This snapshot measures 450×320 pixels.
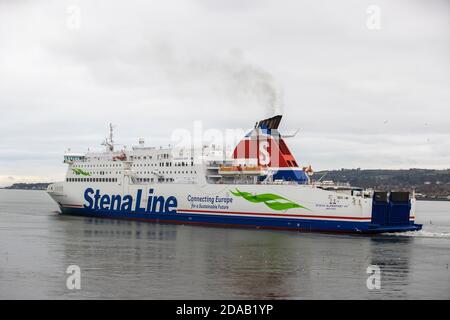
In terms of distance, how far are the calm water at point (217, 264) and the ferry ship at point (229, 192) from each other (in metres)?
1.80

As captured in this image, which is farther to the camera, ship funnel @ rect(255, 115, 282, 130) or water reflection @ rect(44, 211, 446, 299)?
ship funnel @ rect(255, 115, 282, 130)

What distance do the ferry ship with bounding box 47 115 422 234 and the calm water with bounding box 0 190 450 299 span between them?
5.89 feet

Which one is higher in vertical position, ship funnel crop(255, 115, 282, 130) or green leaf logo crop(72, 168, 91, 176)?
ship funnel crop(255, 115, 282, 130)

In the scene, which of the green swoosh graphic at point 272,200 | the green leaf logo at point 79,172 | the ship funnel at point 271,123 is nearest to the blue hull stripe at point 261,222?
the green swoosh graphic at point 272,200

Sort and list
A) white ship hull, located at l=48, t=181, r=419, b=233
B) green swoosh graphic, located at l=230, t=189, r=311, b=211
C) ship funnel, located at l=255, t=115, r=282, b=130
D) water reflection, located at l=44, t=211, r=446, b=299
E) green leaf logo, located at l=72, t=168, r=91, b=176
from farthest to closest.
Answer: green leaf logo, located at l=72, t=168, r=91, b=176 → ship funnel, located at l=255, t=115, r=282, b=130 → green swoosh graphic, located at l=230, t=189, r=311, b=211 → white ship hull, located at l=48, t=181, r=419, b=233 → water reflection, located at l=44, t=211, r=446, b=299

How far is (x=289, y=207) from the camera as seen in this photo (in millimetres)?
42469

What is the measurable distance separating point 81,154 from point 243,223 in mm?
19854

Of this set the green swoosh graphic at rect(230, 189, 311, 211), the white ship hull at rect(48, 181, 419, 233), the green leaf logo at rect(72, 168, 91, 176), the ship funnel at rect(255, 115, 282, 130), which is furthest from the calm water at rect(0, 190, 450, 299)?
the green leaf logo at rect(72, 168, 91, 176)

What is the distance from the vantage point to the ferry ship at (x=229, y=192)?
1617 inches

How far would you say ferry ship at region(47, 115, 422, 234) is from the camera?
135 ft

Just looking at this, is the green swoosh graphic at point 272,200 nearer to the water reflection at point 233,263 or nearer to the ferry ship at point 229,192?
the ferry ship at point 229,192

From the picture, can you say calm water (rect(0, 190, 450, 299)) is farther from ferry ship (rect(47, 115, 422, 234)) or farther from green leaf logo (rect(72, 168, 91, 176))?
green leaf logo (rect(72, 168, 91, 176))
